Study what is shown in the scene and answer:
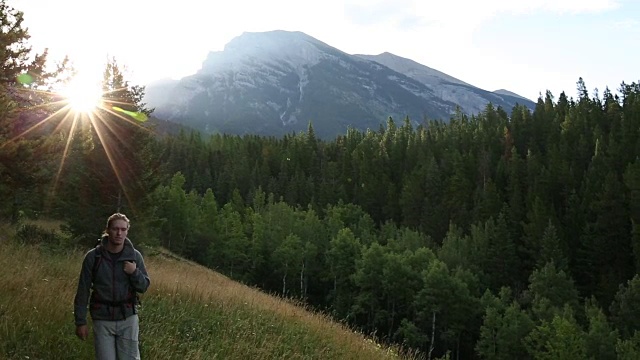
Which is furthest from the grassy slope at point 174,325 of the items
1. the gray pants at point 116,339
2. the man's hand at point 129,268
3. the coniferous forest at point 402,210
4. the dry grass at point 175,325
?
the coniferous forest at point 402,210

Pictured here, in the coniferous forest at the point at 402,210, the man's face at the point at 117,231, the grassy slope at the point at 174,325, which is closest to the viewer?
the man's face at the point at 117,231

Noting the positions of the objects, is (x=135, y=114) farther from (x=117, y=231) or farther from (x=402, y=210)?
(x=402, y=210)

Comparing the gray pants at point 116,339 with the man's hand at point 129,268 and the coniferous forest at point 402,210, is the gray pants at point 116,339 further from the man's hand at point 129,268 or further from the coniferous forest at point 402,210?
the coniferous forest at point 402,210

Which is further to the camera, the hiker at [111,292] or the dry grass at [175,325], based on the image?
the dry grass at [175,325]

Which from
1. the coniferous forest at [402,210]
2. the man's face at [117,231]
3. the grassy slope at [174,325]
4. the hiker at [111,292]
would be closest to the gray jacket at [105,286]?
the hiker at [111,292]

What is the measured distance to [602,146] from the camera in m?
93.8

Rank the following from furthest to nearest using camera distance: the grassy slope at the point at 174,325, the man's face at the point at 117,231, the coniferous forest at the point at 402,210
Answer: the coniferous forest at the point at 402,210 → the grassy slope at the point at 174,325 → the man's face at the point at 117,231

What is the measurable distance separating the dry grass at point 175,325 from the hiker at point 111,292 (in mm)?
1742

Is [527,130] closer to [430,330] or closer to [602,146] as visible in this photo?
[602,146]

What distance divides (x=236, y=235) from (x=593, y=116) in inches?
3441

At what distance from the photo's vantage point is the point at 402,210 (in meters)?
104

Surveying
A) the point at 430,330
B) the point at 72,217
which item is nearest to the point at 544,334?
the point at 430,330

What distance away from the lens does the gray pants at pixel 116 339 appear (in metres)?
5.92

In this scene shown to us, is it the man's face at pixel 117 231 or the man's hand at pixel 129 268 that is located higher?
the man's face at pixel 117 231
